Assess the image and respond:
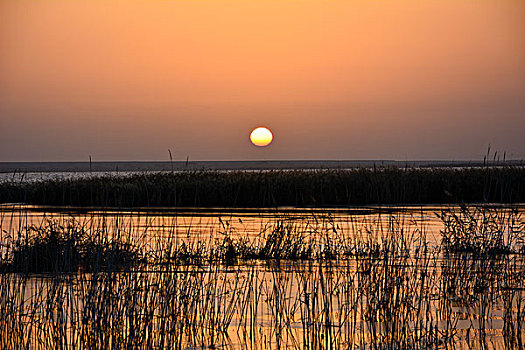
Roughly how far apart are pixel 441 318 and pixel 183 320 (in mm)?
2924

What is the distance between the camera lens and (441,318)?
7375 millimetres

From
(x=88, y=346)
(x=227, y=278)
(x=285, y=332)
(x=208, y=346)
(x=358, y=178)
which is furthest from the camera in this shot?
(x=358, y=178)

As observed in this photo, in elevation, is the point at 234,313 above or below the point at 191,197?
below

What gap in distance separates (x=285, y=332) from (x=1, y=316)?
2.90 meters

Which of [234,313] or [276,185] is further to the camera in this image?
[276,185]

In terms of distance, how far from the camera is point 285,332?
22.3 ft

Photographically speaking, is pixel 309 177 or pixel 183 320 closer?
pixel 183 320

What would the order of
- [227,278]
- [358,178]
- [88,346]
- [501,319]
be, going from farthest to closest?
1. [358,178]
2. [227,278]
3. [501,319]
4. [88,346]

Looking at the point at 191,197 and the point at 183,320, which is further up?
the point at 191,197

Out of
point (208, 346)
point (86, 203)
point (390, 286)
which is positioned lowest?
point (208, 346)

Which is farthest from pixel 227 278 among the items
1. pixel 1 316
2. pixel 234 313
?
pixel 1 316

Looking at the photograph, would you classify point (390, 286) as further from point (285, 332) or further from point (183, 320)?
point (183, 320)

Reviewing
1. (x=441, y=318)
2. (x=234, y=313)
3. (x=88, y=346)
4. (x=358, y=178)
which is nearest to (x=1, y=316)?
(x=88, y=346)

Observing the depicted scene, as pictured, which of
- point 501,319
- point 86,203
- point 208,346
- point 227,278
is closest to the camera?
point 208,346
